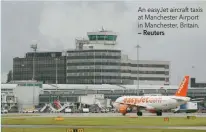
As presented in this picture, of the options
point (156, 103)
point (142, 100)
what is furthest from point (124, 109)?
point (156, 103)

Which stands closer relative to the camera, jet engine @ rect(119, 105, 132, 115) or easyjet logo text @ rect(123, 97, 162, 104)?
jet engine @ rect(119, 105, 132, 115)

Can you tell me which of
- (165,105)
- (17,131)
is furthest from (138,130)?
(165,105)

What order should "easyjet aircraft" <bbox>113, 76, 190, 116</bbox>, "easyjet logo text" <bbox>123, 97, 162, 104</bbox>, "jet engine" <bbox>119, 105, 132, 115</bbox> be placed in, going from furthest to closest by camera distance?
"easyjet logo text" <bbox>123, 97, 162, 104</bbox>, "easyjet aircraft" <bbox>113, 76, 190, 116</bbox>, "jet engine" <bbox>119, 105, 132, 115</bbox>

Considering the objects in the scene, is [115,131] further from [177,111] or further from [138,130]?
[177,111]

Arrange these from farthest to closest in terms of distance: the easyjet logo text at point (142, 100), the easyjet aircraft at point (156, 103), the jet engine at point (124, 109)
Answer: the easyjet logo text at point (142, 100), the easyjet aircraft at point (156, 103), the jet engine at point (124, 109)

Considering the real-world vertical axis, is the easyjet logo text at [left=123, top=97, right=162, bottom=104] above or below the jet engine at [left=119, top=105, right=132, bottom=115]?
above

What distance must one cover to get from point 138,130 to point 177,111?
113927 millimetres

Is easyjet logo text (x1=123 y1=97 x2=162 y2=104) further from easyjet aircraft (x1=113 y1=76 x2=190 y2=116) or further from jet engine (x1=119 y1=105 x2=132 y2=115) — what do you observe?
jet engine (x1=119 y1=105 x2=132 y2=115)

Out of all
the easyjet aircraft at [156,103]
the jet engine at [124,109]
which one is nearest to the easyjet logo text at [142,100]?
the easyjet aircraft at [156,103]

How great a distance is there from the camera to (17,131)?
224ft

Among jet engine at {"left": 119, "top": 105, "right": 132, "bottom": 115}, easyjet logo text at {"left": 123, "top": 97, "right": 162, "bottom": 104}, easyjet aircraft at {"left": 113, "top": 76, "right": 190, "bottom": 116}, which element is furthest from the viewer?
easyjet logo text at {"left": 123, "top": 97, "right": 162, "bottom": 104}

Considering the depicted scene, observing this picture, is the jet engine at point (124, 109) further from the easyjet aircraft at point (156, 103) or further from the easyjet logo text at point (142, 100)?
the easyjet logo text at point (142, 100)

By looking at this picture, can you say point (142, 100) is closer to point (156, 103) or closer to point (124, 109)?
point (156, 103)

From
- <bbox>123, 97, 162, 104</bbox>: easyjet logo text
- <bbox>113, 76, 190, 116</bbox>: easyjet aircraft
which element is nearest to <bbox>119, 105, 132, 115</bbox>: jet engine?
<bbox>113, 76, 190, 116</bbox>: easyjet aircraft
